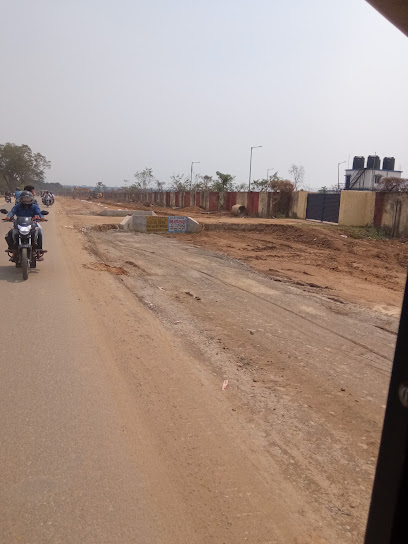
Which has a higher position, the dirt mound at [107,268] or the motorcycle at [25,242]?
the motorcycle at [25,242]

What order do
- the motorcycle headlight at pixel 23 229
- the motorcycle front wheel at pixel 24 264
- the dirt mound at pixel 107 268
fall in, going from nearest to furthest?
the motorcycle front wheel at pixel 24 264 < the motorcycle headlight at pixel 23 229 < the dirt mound at pixel 107 268

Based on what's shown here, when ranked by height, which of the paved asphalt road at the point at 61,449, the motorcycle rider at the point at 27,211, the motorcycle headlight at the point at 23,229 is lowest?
the paved asphalt road at the point at 61,449

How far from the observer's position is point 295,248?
16641mm

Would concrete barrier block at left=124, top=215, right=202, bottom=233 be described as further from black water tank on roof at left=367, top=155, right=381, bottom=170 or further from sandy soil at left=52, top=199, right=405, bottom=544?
black water tank on roof at left=367, top=155, right=381, bottom=170

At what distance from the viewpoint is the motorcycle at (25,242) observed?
871 cm

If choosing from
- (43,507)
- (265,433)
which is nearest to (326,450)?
(265,433)

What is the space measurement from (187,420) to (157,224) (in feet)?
57.3

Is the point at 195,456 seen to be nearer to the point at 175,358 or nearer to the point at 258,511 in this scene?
the point at 258,511

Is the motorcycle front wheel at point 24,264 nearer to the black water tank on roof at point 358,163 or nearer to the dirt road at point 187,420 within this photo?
the dirt road at point 187,420

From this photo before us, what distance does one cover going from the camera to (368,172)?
2002 inches

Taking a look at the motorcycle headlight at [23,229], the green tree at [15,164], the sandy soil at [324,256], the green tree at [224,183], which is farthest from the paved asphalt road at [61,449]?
the green tree at [15,164]

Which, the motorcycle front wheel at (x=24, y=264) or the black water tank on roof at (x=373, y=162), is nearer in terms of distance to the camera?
the motorcycle front wheel at (x=24, y=264)

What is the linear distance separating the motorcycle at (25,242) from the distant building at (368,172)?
150 feet

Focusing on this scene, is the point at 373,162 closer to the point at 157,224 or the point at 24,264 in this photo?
the point at 157,224
